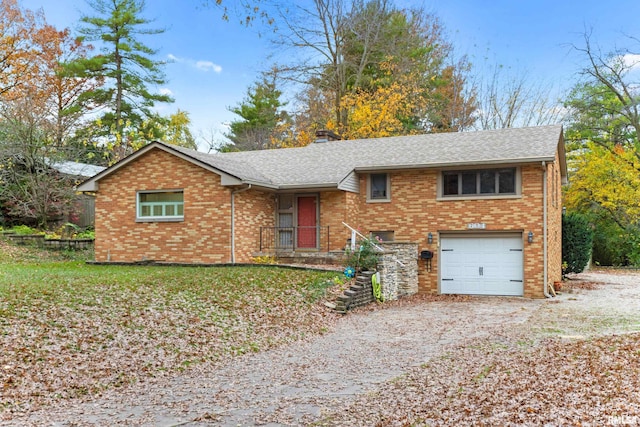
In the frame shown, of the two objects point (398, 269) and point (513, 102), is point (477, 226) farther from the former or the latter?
point (513, 102)

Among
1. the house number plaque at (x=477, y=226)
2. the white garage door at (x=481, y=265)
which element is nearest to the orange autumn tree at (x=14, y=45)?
the white garage door at (x=481, y=265)

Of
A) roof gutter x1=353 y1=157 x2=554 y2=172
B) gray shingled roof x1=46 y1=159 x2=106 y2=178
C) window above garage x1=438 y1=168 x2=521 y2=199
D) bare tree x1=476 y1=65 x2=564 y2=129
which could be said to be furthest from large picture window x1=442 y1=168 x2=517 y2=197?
bare tree x1=476 y1=65 x2=564 y2=129

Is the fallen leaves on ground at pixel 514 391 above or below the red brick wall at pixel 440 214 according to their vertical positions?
below

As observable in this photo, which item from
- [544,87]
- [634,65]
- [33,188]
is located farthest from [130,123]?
[634,65]

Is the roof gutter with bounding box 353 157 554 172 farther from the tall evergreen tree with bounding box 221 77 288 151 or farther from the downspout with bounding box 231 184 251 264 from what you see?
the tall evergreen tree with bounding box 221 77 288 151

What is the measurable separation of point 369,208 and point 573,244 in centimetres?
933

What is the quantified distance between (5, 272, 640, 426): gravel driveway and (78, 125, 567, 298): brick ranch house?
8.16 feet

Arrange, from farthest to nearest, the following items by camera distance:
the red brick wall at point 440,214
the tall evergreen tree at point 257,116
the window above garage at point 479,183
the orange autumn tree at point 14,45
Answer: the tall evergreen tree at point 257,116 < the orange autumn tree at point 14,45 < the window above garage at point 479,183 < the red brick wall at point 440,214

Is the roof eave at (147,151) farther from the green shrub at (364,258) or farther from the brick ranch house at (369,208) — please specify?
the green shrub at (364,258)

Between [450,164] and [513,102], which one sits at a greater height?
[513,102]

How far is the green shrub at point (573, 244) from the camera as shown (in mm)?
22375

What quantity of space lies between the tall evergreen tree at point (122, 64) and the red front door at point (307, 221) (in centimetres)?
1750

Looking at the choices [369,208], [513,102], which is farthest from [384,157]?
[513,102]

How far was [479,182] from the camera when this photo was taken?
17766mm
